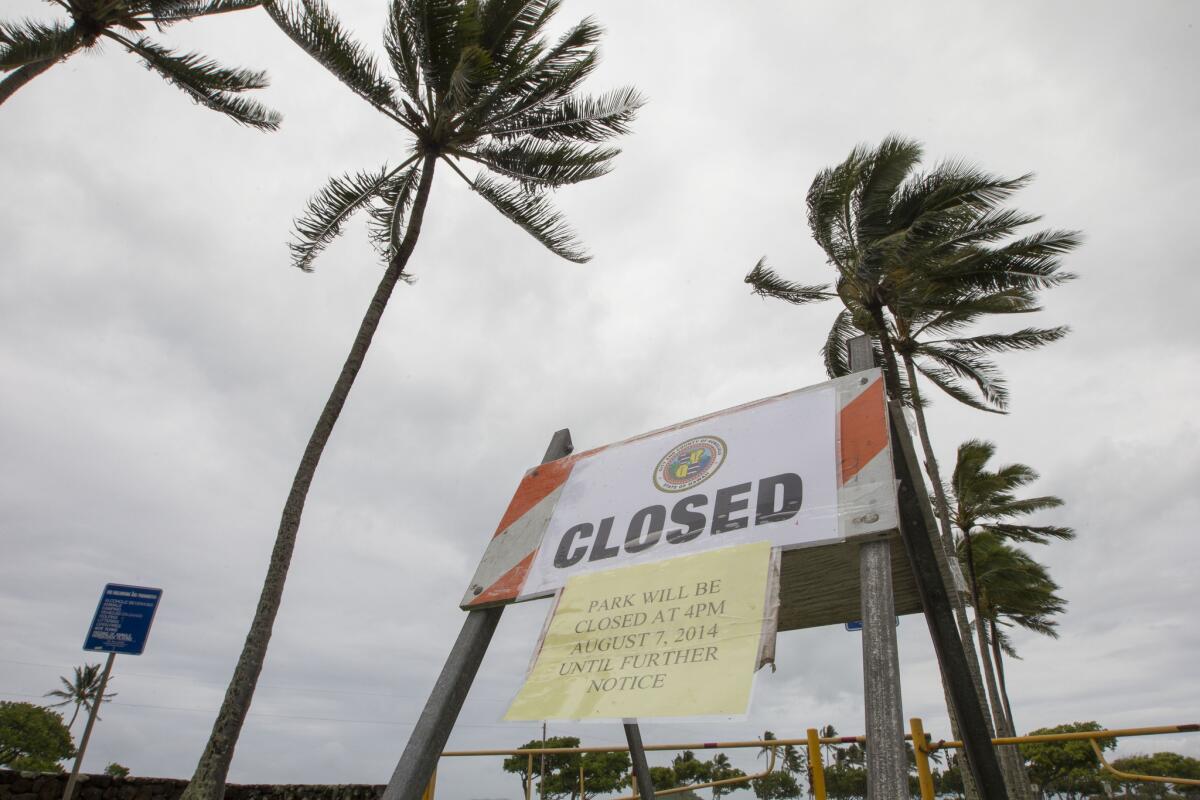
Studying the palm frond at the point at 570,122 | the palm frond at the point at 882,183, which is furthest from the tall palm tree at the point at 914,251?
the palm frond at the point at 570,122

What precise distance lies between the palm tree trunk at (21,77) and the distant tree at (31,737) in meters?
38.8

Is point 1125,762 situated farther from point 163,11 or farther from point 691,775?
point 163,11

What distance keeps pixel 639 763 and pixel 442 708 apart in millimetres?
2141

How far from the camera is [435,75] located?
890cm

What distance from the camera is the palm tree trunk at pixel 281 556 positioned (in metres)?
6.36

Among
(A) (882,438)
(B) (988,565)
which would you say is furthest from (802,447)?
(B) (988,565)

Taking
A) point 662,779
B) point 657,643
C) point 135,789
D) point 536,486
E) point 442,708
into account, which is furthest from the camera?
point 662,779

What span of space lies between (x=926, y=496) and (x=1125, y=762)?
4.92 m

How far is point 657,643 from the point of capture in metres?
Answer: 1.82

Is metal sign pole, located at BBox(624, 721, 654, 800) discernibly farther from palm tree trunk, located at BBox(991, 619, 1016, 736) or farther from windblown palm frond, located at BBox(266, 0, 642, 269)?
palm tree trunk, located at BBox(991, 619, 1016, 736)

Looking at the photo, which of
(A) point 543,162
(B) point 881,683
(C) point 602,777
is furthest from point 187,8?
(C) point 602,777

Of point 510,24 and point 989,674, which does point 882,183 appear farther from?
point 989,674

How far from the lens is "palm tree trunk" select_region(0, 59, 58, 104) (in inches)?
313

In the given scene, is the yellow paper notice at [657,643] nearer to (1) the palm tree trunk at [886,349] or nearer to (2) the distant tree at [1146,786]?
(2) the distant tree at [1146,786]
